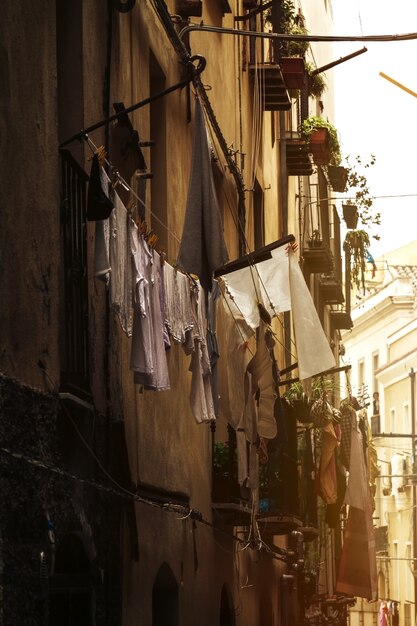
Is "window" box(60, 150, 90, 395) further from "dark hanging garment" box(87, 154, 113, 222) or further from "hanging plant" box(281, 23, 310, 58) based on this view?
"hanging plant" box(281, 23, 310, 58)

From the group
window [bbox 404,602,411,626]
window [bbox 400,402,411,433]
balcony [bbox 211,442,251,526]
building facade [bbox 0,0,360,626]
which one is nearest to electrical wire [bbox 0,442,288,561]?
building facade [bbox 0,0,360,626]

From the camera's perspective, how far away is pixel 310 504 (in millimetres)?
25531

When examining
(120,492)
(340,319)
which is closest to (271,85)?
(120,492)

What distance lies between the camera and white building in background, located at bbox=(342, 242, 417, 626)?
6406 centimetres

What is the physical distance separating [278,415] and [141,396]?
18.2ft

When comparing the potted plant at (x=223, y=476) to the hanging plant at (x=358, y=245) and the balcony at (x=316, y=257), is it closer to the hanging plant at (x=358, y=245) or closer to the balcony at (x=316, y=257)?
the balcony at (x=316, y=257)

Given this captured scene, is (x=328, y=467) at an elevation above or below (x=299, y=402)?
below

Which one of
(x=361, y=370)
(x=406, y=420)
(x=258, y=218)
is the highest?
(x=361, y=370)

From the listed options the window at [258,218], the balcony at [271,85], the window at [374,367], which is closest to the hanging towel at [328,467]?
the window at [258,218]

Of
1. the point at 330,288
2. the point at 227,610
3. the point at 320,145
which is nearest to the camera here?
the point at 227,610

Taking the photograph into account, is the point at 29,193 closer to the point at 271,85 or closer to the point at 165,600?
the point at 165,600

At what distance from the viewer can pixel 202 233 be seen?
38.3 ft

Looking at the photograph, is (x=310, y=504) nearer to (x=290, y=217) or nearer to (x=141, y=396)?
(x=290, y=217)

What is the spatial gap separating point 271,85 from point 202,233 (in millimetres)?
11664
